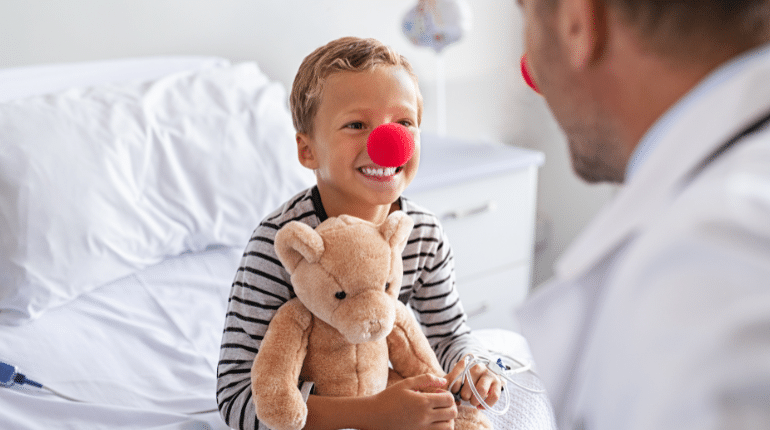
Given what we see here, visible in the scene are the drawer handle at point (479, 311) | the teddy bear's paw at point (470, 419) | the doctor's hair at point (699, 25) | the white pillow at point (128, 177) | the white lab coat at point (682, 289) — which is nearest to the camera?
the white lab coat at point (682, 289)

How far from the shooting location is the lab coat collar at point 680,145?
447 mm

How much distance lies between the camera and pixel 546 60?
59 cm

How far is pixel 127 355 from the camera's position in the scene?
39.3 inches

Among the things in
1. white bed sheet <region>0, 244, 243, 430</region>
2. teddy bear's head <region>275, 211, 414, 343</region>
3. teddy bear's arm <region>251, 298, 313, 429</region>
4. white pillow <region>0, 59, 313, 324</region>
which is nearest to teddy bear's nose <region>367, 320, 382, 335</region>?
teddy bear's head <region>275, 211, 414, 343</region>

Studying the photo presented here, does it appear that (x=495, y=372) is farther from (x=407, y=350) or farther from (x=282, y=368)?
(x=282, y=368)

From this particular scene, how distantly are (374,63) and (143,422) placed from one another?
0.58 meters

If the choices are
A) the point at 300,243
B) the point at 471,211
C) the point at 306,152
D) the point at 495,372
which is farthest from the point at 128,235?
the point at 471,211

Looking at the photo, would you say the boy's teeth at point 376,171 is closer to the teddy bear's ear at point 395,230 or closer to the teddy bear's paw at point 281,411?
Answer: the teddy bear's ear at point 395,230

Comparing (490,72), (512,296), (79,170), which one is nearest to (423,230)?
(79,170)

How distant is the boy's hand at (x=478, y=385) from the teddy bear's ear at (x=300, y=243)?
0.79 feet

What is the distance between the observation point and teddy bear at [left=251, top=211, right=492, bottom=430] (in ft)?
2.19

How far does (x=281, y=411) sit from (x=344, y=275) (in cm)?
16

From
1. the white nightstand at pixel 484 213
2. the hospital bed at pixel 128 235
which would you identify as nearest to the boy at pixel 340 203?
the hospital bed at pixel 128 235

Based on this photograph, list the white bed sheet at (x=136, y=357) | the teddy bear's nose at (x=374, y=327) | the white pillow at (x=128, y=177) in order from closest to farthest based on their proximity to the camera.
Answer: the teddy bear's nose at (x=374, y=327) → the white bed sheet at (x=136, y=357) → the white pillow at (x=128, y=177)
